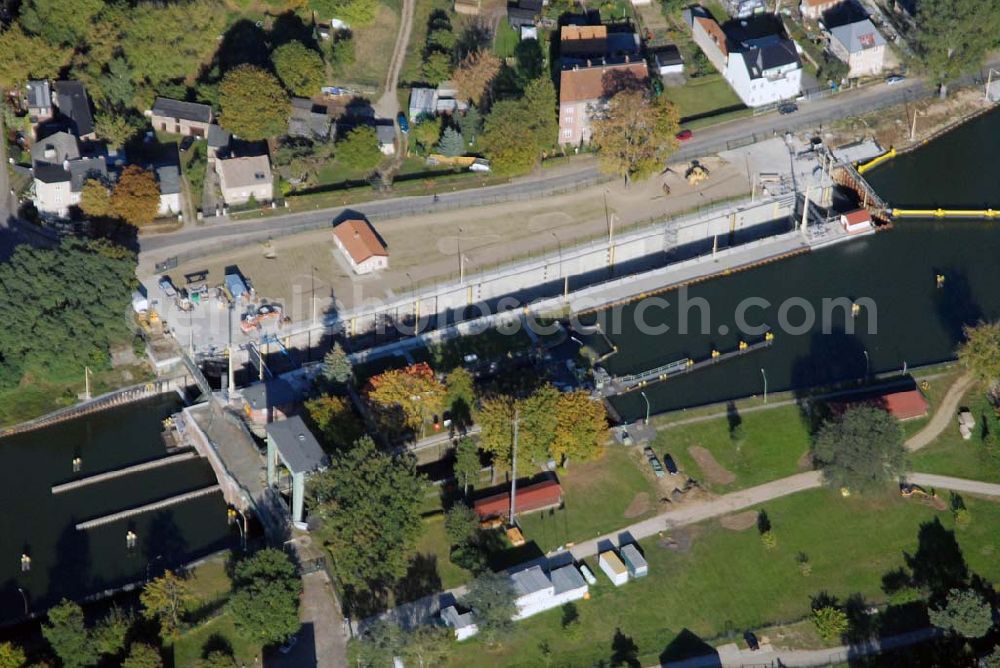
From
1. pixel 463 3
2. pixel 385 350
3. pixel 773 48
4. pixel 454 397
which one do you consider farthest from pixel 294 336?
pixel 773 48

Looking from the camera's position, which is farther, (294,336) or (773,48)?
(773,48)

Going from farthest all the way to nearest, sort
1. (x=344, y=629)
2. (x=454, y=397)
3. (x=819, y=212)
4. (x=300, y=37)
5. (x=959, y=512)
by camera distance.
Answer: (x=300, y=37) → (x=819, y=212) → (x=454, y=397) → (x=959, y=512) → (x=344, y=629)

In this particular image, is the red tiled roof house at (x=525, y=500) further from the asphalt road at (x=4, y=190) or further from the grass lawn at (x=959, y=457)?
the asphalt road at (x=4, y=190)

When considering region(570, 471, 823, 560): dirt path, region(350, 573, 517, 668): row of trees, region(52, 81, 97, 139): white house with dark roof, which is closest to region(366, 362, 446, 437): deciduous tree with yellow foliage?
region(570, 471, 823, 560): dirt path

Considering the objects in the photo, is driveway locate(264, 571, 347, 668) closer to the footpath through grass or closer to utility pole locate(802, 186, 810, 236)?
the footpath through grass

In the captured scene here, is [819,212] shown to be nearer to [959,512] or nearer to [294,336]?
[959,512]

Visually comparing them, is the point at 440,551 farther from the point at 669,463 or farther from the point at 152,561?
the point at 152,561
